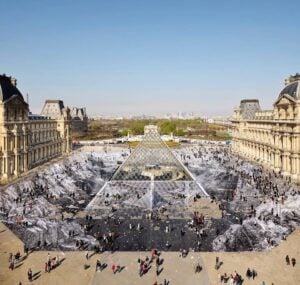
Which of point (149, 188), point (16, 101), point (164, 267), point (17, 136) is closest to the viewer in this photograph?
point (164, 267)

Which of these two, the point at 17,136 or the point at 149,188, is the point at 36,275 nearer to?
the point at 149,188

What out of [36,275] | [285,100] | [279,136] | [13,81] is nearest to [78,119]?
Result: [13,81]

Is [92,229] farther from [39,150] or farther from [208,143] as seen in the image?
[208,143]

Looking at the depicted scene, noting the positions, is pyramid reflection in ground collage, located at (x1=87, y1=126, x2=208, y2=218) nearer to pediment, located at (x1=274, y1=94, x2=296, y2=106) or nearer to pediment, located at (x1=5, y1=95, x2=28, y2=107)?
pediment, located at (x1=5, y1=95, x2=28, y2=107)

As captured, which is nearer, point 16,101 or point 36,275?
point 36,275

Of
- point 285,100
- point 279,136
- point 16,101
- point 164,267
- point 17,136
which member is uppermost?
point 16,101

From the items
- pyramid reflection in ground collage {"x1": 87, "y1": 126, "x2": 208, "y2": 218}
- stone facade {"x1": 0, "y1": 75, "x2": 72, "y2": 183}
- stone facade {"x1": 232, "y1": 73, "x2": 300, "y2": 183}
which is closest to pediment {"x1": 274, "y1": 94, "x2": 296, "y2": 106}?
stone facade {"x1": 232, "y1": 73, "x2": 300, "y2": 183}

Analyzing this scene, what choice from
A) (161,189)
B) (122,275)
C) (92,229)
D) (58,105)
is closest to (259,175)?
(161,189)
